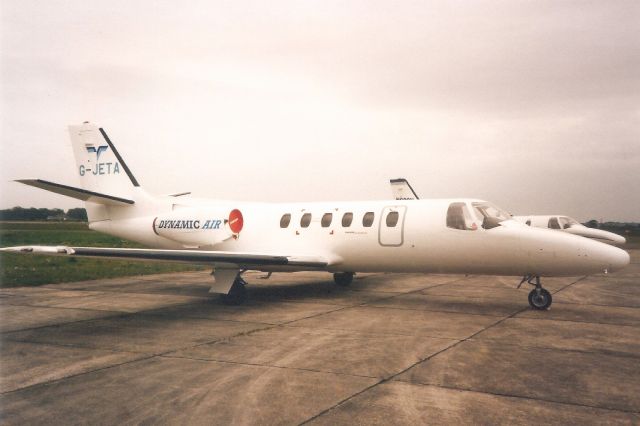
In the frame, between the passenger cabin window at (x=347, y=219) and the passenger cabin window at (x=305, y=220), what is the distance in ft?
3.52

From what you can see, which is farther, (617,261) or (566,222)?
(566,222)

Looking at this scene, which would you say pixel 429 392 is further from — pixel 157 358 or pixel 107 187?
pixel 107 187

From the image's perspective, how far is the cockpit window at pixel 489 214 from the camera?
1038cm

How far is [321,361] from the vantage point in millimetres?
6352

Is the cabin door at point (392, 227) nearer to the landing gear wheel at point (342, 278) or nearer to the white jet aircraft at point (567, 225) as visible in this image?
the landing gear wheel at point (342, 278)

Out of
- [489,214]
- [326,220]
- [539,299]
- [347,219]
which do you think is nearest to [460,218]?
[489,214]

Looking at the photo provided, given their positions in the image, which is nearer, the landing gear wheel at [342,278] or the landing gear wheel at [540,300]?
the landing gear wheel at [540,300]

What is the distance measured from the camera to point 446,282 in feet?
52.7

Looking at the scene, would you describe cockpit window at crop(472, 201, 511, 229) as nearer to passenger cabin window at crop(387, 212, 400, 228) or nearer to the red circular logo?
passenger cabin window at crop(387, 212, 400, 228)

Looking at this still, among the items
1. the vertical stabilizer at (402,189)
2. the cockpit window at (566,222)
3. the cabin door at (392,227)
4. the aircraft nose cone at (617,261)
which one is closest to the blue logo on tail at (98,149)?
the cabin door at (392,227)

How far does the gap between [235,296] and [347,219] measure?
3276 millimetres

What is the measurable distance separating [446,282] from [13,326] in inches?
468

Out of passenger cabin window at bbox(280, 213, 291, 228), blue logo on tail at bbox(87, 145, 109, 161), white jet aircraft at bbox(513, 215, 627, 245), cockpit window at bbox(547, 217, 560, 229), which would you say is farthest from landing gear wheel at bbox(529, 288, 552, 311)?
cockpit window at bbox(547, 217, 560, 229)

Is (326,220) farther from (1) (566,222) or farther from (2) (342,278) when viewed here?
(1) (566,222)
